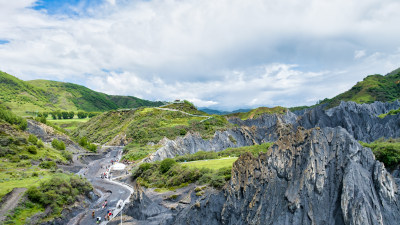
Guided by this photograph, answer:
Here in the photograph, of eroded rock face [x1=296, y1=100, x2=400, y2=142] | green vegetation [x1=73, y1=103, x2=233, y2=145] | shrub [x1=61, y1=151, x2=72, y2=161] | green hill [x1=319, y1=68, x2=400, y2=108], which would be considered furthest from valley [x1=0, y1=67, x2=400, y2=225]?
green hill [x1=319, y1=68, x2=400, y2=108]

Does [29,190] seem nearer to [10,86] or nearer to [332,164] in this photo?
[332,164]

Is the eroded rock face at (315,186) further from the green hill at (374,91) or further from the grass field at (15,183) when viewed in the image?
the green hill at (374,91)

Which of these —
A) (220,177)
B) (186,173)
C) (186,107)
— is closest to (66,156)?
(186,173)

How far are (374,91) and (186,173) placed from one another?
12474 centimetres

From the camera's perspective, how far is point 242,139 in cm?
7131

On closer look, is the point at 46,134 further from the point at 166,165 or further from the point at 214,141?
the point at 166,165

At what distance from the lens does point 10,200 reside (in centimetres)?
2992

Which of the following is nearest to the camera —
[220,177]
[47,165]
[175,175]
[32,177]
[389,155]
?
[389,155]

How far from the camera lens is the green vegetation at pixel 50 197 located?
28.5 metres

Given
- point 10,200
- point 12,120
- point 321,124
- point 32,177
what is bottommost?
point 10,200

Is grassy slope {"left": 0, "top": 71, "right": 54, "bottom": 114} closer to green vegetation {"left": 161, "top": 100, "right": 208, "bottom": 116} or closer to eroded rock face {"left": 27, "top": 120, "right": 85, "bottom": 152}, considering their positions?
eroded rock face {"left": 27, "top": 120, "right": 85, "bottom": 152}

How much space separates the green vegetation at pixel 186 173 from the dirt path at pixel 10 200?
16823mm

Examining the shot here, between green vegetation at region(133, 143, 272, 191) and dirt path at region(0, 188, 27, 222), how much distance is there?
1682 cm

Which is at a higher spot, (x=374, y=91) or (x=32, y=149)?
(x=374, y=91)
